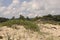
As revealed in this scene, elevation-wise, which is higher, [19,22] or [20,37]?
[19,22]

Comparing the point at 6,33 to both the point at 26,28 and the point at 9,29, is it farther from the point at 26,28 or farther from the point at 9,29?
the point at 26,28

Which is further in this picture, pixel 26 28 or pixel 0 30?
pixel 26 28

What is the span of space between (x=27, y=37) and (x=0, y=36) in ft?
6.00

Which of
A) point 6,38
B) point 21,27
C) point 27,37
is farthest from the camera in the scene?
point 21,27

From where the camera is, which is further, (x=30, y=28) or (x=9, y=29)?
(x=30, y=28)

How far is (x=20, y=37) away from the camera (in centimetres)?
1233

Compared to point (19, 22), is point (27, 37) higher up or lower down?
lower down

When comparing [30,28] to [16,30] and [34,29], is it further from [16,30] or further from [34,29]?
[16,30]

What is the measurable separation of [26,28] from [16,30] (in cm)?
90

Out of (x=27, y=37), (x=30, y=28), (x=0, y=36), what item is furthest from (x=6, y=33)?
(x=30, y=28)

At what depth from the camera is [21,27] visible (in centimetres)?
1343

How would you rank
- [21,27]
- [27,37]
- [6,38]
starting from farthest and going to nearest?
[21,27], [27,37], [6,38]

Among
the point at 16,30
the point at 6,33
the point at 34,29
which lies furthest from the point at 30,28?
the point at 6,33

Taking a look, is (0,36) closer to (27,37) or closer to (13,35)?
(13,35)
